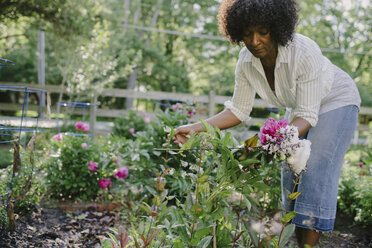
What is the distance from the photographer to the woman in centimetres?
143

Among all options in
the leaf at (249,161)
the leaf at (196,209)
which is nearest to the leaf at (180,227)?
the leaf at (196,209)

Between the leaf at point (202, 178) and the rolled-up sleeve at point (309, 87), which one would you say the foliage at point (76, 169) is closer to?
the leaf at point (202, 178)

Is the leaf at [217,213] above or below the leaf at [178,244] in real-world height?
above

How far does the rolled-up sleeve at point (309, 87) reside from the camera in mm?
1506

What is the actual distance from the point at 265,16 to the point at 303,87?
362 millimetres

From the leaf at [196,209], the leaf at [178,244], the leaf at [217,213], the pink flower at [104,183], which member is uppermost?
the leaf at [196,209]

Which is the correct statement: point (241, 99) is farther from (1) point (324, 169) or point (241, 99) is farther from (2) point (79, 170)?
(2) point (79, 170)

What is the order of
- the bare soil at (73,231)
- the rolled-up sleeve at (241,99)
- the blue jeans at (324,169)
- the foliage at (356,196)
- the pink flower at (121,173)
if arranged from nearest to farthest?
the blue jeans at (324,169) → the rolled-up sleeve at (241,99) → the bare soil at (73,231) → the foliage at (356,196) → the pink flower at (121,173)

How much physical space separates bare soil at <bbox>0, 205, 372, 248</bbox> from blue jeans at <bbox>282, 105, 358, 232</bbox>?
2.76 ft

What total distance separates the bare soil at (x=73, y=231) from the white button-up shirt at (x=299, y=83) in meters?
1.13

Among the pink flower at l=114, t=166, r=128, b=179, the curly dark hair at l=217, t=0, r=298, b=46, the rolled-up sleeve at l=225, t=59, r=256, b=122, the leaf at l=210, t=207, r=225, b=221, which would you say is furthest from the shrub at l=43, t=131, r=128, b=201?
the curly dark hair at l=217, t=0, r=298, b=46

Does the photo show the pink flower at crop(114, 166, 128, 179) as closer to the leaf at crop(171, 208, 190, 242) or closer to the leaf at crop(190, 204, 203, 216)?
the leaf at crop(171, 208, 190, 242)

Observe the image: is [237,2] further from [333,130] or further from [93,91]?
[93,91]

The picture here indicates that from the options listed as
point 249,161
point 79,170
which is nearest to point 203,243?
point 249,161
